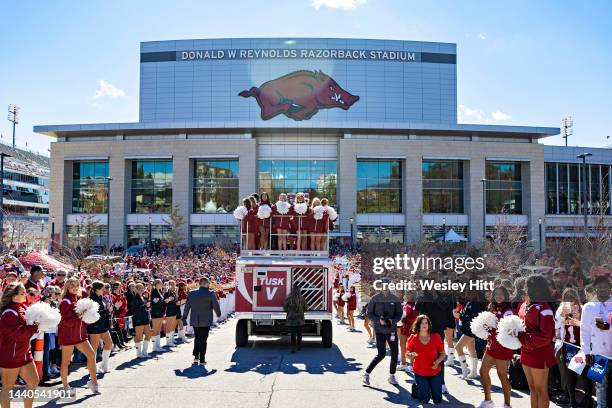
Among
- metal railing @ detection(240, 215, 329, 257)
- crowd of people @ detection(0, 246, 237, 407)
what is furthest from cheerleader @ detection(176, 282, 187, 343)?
metal railing @ detection(240, 215, 329, 257)

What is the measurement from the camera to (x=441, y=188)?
6372cm

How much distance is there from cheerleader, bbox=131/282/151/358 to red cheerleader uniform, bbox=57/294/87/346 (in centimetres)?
336

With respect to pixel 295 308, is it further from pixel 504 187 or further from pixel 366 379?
pixel 504 187

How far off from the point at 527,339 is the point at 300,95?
219 ft

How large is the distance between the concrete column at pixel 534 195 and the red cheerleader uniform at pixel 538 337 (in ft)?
200

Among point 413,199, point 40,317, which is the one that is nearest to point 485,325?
point 40,317

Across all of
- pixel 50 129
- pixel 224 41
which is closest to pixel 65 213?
pixel 50 129

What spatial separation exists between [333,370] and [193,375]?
8.57ft

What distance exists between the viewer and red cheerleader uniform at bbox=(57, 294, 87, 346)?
8078 millimetres

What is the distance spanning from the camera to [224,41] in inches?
2904

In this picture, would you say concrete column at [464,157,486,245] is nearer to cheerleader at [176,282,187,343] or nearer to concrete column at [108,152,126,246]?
concrete column at [108,152,126,246]

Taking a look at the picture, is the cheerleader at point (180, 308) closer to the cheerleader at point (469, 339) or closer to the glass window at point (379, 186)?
the cheerleader at point (469, 339)

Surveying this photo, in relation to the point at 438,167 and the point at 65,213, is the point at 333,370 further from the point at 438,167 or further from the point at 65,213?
the point at 65,213

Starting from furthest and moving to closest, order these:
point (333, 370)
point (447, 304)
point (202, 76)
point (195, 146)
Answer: point (202, 76)
point (195, 146)
point (333, 370)
point (447, 304)
